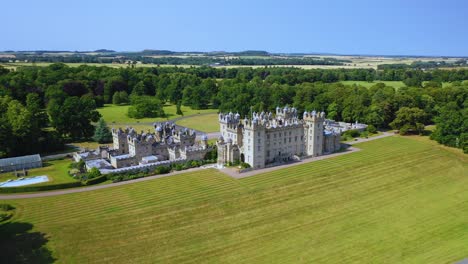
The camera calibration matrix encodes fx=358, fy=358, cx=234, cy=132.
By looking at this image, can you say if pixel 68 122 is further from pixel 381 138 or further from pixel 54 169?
pixel 381 138

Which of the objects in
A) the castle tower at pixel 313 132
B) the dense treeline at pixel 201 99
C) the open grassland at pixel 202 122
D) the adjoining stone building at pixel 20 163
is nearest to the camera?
the adjoining stone building at pixel 20 163

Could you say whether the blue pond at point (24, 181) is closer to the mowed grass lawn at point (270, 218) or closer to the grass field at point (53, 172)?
the grass field at point (53, 172)

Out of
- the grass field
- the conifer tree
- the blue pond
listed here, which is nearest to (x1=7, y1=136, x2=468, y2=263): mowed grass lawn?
the blue pond

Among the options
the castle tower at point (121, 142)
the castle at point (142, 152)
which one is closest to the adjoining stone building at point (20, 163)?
the castle at point (142, 152)

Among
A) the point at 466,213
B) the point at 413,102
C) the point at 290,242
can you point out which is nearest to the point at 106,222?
the point at 290,242

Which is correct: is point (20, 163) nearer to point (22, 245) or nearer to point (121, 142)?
point (121, 142)

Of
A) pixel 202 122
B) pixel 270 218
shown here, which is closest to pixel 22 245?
pixel 270 218
